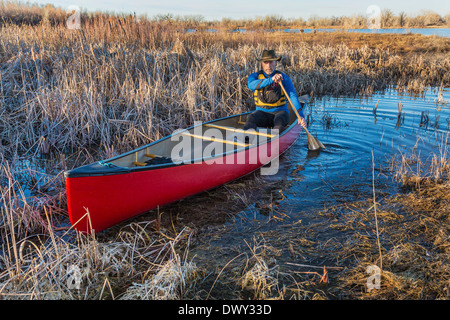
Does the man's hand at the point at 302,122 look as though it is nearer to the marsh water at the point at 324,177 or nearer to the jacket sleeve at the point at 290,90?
the jacket sleeve at the point at 290,90

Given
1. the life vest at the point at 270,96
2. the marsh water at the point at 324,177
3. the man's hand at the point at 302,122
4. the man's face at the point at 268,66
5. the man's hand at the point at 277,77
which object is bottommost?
the marsh water at the point at 324,177

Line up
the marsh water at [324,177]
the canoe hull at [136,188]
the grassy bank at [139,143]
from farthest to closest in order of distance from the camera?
1. the marsh water at [324,177]
2. the canoe hull at [136,188]
3. the grassy bank at [139,143]

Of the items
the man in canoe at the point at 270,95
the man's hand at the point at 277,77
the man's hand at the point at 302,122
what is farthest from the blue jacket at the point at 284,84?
the man's hand at the point at 302,122

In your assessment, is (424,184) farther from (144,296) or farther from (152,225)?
(144,296)

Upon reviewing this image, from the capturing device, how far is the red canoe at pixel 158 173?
→ 3535mm

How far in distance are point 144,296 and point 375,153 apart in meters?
5.04

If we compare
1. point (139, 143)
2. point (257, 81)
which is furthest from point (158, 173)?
point (257, 81)

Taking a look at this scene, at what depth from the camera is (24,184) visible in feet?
15.9

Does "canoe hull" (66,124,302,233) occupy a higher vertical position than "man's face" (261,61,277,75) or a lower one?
lower

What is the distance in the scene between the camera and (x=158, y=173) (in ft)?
13.3

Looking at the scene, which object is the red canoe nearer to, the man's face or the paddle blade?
the paddle blade

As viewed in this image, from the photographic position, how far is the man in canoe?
20.8 ft

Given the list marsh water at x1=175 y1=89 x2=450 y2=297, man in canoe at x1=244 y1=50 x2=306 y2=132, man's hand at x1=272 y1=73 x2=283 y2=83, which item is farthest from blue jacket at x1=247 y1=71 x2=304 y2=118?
marsh water at x1=175 y1=89 x2=450 y2=297

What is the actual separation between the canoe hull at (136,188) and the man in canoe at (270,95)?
1.45m
